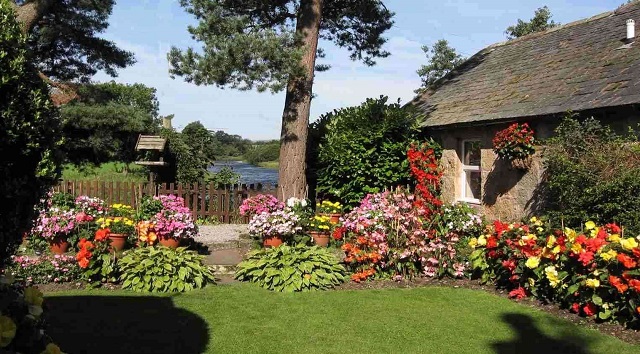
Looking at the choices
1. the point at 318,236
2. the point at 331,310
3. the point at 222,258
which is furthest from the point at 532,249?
the point at 222,258

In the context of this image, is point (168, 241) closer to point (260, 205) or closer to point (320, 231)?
point (320, 231)

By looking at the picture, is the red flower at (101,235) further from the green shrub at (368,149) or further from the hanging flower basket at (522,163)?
the hanging flower basket at (522,163)

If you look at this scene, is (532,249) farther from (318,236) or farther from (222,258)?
(222,258)

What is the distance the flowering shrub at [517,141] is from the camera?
9.73 meters

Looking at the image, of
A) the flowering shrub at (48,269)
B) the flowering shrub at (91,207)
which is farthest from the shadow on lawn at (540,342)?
the flowering shrub at (91,207)

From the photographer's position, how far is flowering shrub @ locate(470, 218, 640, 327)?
5875mm

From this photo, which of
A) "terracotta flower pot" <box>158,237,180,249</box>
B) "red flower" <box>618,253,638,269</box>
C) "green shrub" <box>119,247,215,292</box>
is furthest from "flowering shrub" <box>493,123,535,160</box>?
"terracotta flower pot" <box>158,237,180,249</box>

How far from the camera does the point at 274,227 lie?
30.9 ft

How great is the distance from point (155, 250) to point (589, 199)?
246 inches

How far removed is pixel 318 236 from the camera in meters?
10.2

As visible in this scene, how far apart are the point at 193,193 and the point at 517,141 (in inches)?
331

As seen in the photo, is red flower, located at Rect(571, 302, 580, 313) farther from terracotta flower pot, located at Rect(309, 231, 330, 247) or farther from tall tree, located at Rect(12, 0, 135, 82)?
tall tree, located at Rect(12, 0, 135, 82)

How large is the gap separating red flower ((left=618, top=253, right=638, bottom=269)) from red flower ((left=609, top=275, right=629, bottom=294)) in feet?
0.57

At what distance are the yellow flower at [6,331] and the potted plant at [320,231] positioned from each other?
7.59 metres
